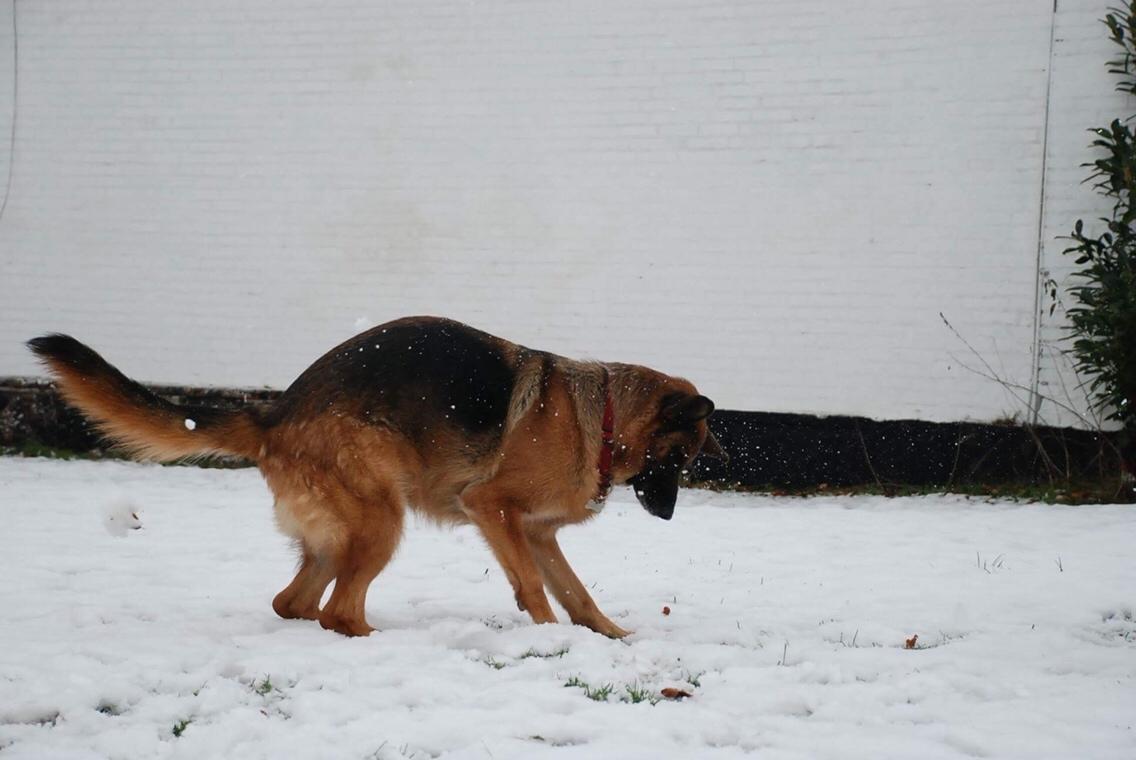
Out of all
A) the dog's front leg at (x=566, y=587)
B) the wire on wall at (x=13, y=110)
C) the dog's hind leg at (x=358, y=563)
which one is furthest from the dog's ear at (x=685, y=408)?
the wire on wall at (x=13, y=110)

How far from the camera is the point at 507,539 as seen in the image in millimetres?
4789

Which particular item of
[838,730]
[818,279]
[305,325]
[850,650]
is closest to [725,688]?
[838,730]

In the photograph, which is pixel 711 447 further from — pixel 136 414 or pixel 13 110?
pixel 13 110

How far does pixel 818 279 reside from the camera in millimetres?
9250

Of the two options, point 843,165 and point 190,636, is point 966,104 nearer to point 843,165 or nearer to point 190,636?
point 843,165

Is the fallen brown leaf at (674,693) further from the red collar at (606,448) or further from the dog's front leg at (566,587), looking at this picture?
the red collar at (606,448)

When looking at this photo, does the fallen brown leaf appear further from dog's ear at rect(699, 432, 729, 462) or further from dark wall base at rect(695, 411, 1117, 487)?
dark wall base at rect(695, 411, 1117, 487)

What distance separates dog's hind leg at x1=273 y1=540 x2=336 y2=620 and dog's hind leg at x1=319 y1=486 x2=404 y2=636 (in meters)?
0.27

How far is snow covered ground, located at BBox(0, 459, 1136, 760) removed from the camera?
327cm

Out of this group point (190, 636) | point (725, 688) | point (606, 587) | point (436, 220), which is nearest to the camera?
point (725, 688)

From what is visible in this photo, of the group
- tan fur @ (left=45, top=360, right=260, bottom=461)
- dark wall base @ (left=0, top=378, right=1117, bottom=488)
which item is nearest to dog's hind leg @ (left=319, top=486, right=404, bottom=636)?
tan fur @ (left=45, top=360, right=260, bottom=461)

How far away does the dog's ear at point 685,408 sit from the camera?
4.97 metres

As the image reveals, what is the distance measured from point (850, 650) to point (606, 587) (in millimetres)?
1922

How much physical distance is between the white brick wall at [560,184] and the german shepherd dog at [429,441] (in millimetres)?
4372
